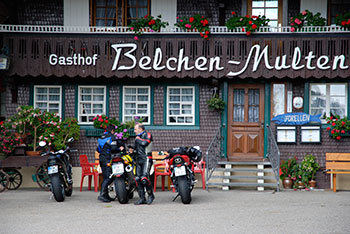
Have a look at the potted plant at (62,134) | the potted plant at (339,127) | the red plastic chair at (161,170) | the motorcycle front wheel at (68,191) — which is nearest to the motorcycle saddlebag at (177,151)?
the red plastic chair at (161,170)

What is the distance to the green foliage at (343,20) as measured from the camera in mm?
14328

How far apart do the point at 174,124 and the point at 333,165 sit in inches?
193

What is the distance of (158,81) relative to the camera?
51.0ft

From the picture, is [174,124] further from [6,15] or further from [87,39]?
[6,15]

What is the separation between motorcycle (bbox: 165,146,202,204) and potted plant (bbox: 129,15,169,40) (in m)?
5.03

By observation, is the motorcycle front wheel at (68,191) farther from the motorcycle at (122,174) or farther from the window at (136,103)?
the window at (136,103)

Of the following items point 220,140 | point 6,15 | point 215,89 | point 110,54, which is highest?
point 6,15

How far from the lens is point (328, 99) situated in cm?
1519

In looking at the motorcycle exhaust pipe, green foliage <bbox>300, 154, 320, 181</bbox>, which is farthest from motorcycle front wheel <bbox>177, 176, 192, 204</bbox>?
green foliage <bbox>300, 154, 320, 181</bbox>

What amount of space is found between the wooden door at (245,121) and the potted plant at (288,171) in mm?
837

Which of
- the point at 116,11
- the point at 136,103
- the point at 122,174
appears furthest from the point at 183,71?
the point at 122,174

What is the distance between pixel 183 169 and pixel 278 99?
568 centimetres

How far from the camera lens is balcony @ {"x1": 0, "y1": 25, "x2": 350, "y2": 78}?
14492 mm

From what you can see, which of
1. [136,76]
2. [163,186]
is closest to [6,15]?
[136,76]
